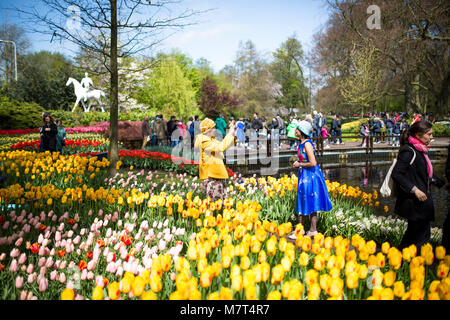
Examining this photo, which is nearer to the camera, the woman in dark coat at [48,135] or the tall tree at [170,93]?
the woman in dark coat at [48,135]

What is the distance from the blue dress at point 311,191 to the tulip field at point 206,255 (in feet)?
1.27

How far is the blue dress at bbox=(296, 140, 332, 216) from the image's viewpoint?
446 centimetres

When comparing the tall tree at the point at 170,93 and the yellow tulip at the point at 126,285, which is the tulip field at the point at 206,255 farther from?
the tall tree at the point at 170,93

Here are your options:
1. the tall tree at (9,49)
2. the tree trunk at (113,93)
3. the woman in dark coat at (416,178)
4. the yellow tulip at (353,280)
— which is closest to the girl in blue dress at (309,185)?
the woman in dark coat at (416,178)

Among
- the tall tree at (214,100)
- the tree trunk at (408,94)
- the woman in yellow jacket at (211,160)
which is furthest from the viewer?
the tall tree at (214,100)

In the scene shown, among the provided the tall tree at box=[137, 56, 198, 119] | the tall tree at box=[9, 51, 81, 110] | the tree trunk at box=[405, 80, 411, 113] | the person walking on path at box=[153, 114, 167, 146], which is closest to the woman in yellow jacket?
the person walking on path at box=[153, 114, 167, 146]

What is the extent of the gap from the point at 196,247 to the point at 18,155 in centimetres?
599

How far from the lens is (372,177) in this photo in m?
12.0

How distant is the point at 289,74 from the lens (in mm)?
56375

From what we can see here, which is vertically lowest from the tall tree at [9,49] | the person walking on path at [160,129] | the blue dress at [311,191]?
the blue dress at [311,191]

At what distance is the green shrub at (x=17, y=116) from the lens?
2059 centimetres

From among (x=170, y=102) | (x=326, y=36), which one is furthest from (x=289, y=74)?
(x=170, y=102)

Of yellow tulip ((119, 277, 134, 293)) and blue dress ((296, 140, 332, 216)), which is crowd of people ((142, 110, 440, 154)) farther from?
yellow tulip ((119, 277, 134, 293))
